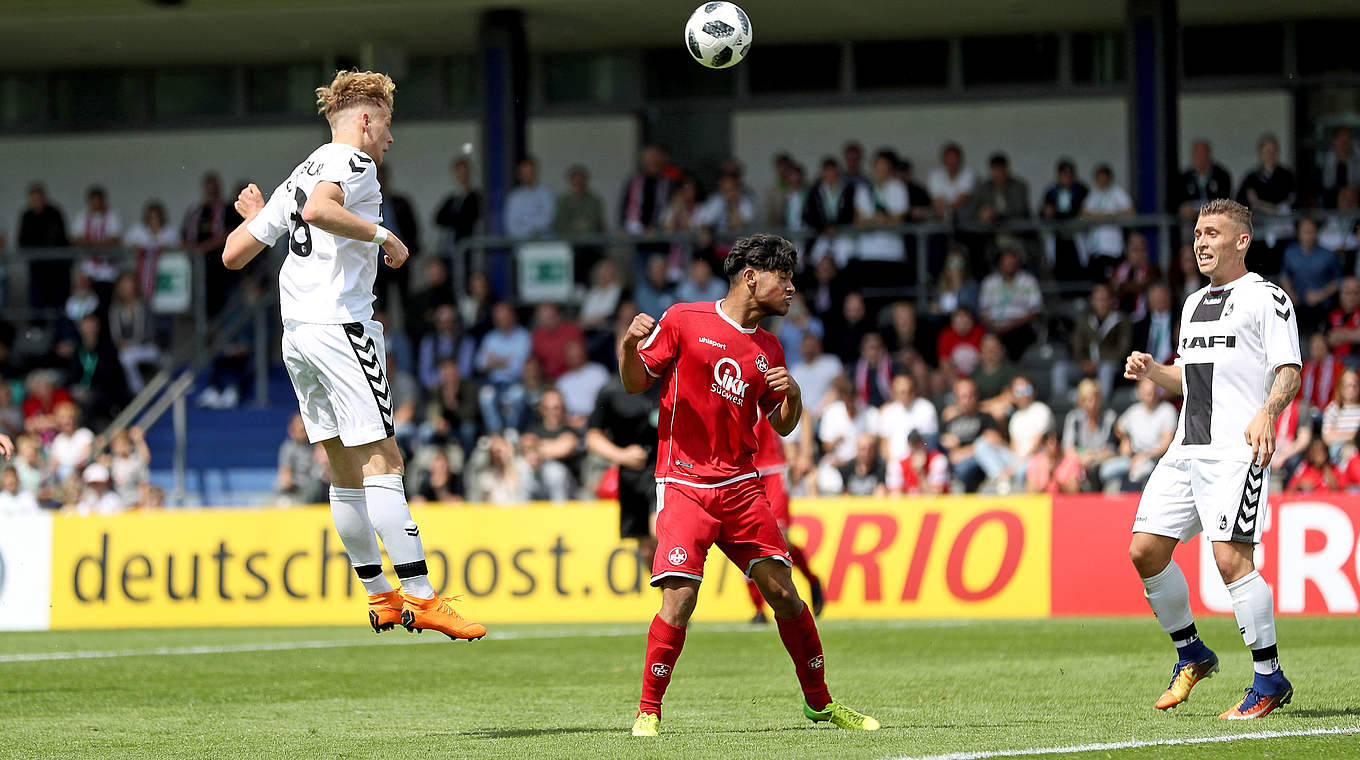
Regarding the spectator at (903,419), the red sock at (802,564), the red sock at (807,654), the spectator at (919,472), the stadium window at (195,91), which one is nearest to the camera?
the red sock at (807,654)

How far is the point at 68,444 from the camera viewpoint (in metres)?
19.1

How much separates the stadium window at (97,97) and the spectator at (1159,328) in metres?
14.2

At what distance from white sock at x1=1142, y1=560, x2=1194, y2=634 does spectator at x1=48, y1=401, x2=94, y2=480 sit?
13.5 meters

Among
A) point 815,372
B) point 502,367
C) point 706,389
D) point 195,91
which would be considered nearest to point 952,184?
point 815,372

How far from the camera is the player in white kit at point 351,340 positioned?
7.56m

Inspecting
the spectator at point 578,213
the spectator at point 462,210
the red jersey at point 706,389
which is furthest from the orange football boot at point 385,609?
the spectator at point 462,210

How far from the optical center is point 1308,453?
50.5ft

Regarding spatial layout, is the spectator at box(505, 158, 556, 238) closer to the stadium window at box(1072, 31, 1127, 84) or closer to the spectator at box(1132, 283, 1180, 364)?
the stadium window at box(1072, 31, 1127, 84)

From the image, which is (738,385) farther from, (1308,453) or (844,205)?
(844,205)

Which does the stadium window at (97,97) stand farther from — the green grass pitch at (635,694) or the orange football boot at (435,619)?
the orange football boot at (435,619)

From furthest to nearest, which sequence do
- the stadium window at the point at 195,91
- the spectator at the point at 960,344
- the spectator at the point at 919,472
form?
the stadium window at the point at 195,91, the spectator at the point at 960,344, the spectator at the point at 919,472

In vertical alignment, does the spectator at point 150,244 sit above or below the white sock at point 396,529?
above

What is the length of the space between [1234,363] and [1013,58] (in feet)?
50.0

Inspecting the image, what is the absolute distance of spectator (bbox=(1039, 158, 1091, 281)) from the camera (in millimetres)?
19062
